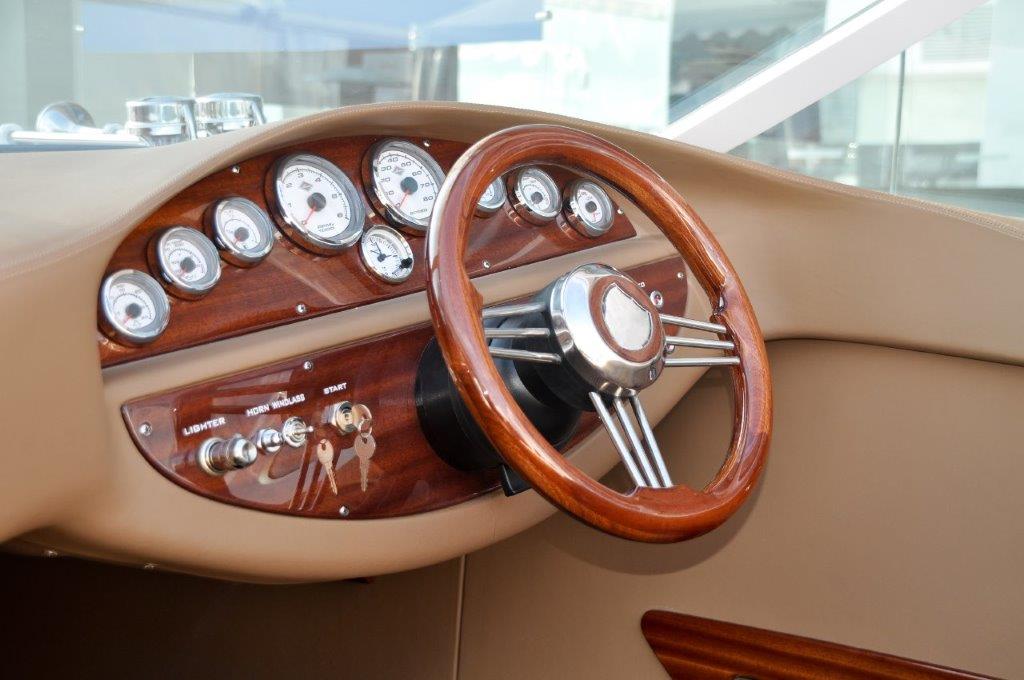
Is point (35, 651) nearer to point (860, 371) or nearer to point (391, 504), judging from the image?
point (391, 504)

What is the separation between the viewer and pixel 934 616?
135cm

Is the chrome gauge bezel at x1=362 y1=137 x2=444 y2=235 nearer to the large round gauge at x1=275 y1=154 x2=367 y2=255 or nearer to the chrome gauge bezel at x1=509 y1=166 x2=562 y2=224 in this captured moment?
the large round gauge at x1=275 y1=154 x2=367 y2=255

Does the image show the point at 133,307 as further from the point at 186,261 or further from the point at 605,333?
the point at 605,333

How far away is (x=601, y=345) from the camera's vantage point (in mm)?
955

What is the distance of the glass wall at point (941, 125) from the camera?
2.64 meters

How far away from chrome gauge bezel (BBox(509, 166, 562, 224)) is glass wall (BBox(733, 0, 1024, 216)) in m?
1.34

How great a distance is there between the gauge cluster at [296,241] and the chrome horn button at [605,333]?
6.4 inches

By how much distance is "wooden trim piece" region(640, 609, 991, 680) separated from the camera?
1.36 meters

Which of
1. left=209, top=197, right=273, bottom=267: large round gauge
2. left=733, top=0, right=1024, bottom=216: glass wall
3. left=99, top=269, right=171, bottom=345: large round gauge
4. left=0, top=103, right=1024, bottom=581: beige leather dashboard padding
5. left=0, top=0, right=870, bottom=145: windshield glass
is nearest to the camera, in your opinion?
left=0, top=103, right=1024, bottom=581: beige leather dashboard padding

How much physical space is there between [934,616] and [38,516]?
1.06 metres

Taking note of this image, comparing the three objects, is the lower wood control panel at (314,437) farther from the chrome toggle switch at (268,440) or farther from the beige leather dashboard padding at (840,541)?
the beige leather dashboard padding at (840,541)

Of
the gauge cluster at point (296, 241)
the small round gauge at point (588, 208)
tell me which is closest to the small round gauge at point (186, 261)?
the gauge cluster at point (296, 241)

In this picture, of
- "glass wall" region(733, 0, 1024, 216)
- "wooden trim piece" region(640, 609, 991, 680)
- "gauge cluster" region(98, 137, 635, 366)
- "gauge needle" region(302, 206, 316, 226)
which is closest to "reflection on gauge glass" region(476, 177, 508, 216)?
"gauge cluster" region(98, 137, 635, 366)

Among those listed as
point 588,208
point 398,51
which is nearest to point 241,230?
point 588,208
